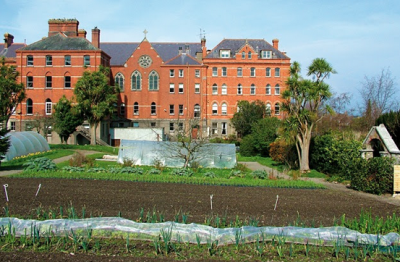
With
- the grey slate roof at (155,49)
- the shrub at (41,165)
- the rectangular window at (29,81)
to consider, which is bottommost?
the shrub at (41,165)

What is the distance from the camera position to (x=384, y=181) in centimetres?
1756

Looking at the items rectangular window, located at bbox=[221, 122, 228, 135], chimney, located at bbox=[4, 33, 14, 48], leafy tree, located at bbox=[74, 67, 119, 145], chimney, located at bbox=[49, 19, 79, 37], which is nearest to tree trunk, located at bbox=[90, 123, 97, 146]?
leafy tree, located at bbox=[74, 67, 119, 145]

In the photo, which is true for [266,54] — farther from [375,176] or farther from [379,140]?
[375,176]

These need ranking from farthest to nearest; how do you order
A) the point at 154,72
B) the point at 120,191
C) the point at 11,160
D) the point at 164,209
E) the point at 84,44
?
the point at 154,72
the point at 84,44
the point at 11,160
the point at 120,191
the point at 164,209

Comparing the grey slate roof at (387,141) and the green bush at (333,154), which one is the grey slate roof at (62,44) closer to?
the green bush at (333,154)

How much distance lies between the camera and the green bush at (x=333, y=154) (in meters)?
22.9

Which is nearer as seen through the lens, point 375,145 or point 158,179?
point 158,179

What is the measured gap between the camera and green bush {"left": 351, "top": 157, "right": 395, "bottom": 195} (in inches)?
693

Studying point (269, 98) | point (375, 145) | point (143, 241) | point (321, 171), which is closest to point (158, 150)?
point (321, 171)

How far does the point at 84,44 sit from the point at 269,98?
28412 millimetres

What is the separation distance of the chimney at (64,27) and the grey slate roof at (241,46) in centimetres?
2002

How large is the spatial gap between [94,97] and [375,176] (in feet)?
118

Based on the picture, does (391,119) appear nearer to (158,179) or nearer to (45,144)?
(158,179)

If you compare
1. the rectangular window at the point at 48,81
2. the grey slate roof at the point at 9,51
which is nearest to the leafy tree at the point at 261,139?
the rectangular window at the point at 48,81
